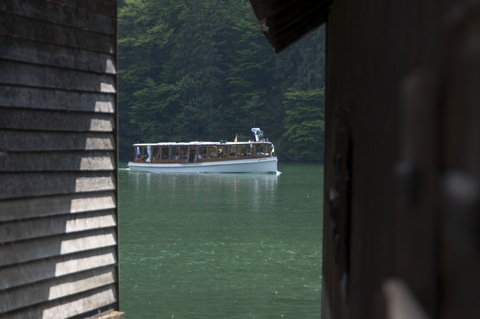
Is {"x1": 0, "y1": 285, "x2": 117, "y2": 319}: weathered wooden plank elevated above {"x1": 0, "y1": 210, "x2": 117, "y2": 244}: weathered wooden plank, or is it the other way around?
{"x1": 0, "y1": 210, "x2": 117, "y2": 244}: weathered wooden plank

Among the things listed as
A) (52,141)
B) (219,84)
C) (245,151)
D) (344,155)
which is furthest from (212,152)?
(344,155)

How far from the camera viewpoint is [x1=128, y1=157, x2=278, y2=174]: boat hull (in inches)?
2286

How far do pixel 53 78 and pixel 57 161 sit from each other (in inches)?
26.3

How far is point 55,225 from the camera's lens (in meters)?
7.32

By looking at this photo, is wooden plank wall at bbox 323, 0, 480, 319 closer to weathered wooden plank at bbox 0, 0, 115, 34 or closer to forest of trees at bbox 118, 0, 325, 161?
weathered wooden plank at bbox 0, 0, 115, 34

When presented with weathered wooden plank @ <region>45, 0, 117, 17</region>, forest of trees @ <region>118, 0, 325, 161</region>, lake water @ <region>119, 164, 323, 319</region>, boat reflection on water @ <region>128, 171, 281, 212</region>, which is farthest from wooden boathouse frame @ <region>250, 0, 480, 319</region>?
forest of trees @ <region>118, 0, 325, 161</region>

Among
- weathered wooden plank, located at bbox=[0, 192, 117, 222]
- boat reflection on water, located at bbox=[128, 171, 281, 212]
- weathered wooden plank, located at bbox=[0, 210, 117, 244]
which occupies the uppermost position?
weathered wooden plank, located at bbox=[0, 192, 117, 222]

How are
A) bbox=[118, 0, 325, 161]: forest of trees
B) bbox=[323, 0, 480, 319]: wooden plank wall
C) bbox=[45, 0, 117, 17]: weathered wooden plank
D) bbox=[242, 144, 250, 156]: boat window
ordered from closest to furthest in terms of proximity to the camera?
1. bbox=[323, 0, 480, 319]: wooden plank wall
2. bbox=[45, 0, 117, 17]: weathered wooden plank
3. bbox=[242, 144, 250, 156]: boat window
4. bbox=[118, 0, 325, 161]: forest of trees

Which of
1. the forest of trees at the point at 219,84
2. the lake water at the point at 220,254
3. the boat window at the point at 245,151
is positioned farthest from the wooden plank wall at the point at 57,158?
the forest of trees at the point at 219,84

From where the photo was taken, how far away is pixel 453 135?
37.4 inches

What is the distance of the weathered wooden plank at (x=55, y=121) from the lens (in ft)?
22.1

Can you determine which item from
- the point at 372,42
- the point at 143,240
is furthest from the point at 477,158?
the point at 143,240

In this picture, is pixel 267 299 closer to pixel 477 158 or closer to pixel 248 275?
pixel 248 275

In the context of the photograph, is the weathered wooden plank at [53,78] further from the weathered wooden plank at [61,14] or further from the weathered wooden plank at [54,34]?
the weathered wooden plank at [61,14]
